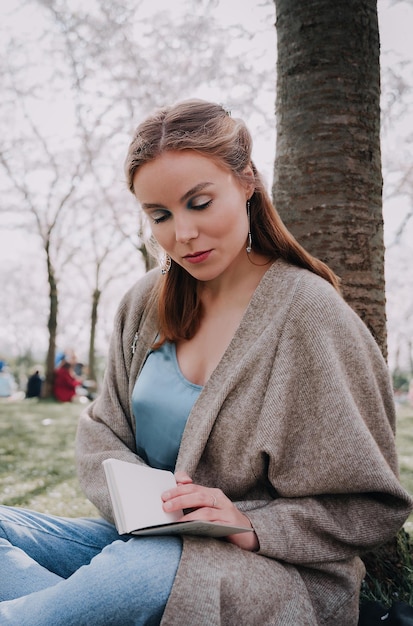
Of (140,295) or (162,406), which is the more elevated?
(140,295)

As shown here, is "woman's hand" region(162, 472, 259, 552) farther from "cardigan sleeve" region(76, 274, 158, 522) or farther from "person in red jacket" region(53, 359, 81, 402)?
"person in red jacket" region(53, 359, 81, 402)

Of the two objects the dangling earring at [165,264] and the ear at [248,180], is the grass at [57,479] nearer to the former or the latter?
the dangling earring at [165,264]

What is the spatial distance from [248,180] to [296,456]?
3.24 ft

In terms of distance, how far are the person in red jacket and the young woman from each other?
12908 mm

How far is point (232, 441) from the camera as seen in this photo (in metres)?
1.80

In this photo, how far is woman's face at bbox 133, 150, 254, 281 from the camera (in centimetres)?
183

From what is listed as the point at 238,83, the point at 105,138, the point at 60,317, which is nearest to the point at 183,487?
the point at 238,83

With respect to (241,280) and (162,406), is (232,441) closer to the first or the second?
(162,406)

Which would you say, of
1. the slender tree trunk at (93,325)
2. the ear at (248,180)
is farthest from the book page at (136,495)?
the slender tree trunk at (93,325)

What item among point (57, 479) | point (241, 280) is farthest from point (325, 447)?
point (57, 479)

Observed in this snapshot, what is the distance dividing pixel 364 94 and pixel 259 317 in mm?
1386

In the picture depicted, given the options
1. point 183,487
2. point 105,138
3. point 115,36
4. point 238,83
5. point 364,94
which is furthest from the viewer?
point 105,138

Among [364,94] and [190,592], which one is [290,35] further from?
[190,592]

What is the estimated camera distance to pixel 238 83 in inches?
365
